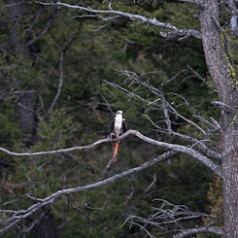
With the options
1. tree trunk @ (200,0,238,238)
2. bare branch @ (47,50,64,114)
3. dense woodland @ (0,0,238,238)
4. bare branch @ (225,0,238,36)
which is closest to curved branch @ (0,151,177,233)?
tree trunk @ (200,0,238,238)

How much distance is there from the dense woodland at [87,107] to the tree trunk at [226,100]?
3378 millimetres

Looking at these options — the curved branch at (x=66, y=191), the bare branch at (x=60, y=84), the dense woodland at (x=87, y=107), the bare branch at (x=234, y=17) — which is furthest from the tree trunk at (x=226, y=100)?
the bare branch at (x=60, y=84)

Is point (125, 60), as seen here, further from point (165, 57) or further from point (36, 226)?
point (36, 226)

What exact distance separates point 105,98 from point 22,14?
2.38m

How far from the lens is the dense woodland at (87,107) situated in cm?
1750

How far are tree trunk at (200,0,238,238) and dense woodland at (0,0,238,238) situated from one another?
11.1 ft

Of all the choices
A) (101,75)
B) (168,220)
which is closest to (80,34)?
(101,75)

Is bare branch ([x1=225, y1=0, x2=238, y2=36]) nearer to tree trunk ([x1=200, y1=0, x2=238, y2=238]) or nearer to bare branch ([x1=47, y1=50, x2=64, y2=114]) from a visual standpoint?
tree trunk ([x1=200, y1=0, x2=238, y2=238])

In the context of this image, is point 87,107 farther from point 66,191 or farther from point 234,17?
point 234,17

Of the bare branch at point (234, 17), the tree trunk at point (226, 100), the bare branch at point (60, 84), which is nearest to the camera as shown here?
the tree trunk at point (226, 100)

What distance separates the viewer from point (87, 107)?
2022cm

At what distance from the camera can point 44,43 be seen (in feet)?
67.7

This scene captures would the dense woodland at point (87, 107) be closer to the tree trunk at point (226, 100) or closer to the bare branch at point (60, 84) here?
the bare branch at point (60, 84)

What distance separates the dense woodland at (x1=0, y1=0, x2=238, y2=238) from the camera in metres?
17.5
